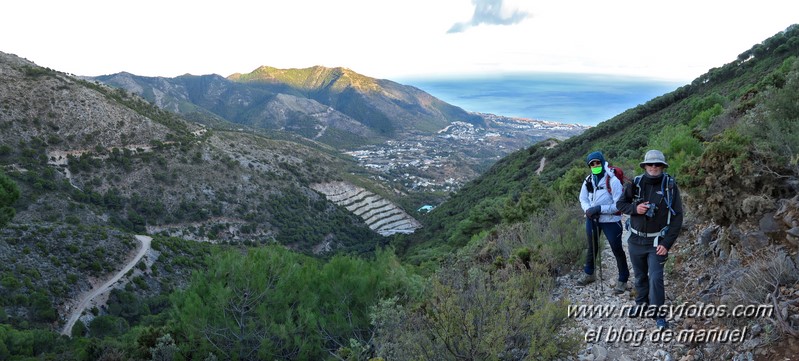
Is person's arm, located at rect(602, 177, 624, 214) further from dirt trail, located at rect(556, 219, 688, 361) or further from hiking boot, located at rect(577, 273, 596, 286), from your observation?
hiking boot, located at rect(577, 273, 596, 286)

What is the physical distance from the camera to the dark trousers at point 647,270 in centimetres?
359

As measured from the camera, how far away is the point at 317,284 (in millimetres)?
6211

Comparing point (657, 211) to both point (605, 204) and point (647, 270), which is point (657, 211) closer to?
point (647, 270)

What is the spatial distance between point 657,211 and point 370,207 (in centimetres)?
5092

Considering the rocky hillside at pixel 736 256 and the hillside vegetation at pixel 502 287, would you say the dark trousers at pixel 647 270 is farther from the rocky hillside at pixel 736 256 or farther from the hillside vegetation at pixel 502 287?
the hillside vegetation at pixel 502 287

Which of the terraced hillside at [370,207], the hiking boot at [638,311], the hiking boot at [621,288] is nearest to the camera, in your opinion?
the hiking boot at [638,311]

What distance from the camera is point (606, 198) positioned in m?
4.52

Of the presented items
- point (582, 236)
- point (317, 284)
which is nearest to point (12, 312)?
point (317, 284)

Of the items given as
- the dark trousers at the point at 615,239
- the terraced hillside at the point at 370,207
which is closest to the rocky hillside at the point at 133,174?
the terraced hillside at the point at 370,207

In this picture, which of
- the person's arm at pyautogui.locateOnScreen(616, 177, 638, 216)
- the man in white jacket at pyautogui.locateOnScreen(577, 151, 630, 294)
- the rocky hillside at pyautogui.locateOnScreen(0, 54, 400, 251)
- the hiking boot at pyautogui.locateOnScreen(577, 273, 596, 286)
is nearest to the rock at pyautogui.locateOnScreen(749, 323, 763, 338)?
the person's arm at pyautogui.locateOnScreen(616, 177, 638, 216)

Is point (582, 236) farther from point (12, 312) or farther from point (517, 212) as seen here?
point (12, 312)

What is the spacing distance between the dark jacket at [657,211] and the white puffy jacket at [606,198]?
77 cm

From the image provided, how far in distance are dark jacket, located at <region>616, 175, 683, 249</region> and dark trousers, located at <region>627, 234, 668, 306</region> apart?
0.12 meters

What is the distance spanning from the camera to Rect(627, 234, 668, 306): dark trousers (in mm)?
3594
